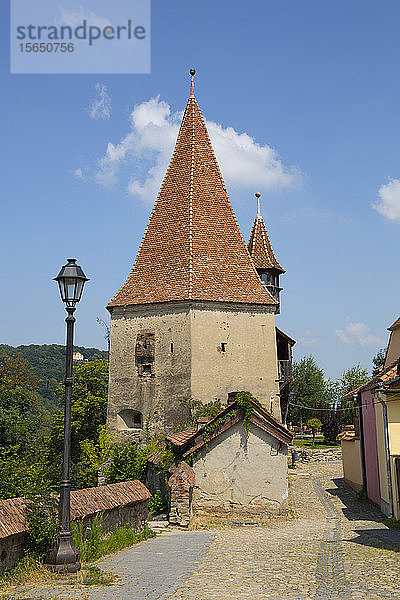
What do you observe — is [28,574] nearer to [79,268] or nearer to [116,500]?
[116,500]

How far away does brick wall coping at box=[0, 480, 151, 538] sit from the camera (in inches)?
324

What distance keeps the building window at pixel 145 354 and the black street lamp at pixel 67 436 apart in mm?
13167

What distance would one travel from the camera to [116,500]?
38.0 feet

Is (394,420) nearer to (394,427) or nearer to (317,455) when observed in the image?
(394,427)

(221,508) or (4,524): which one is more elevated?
(4,524)

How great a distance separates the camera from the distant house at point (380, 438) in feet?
53.1

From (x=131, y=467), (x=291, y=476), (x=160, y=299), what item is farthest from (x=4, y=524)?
(x=291, y=476)

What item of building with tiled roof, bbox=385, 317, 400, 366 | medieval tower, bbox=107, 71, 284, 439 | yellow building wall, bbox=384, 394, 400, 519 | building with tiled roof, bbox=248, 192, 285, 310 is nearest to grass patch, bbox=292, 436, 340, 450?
building with tiled roof, bbox=248, 192, 285, 310

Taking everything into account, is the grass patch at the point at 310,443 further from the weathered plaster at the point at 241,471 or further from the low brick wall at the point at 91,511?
the low brick wall at the point at 91,511

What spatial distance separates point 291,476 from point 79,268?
952 inches

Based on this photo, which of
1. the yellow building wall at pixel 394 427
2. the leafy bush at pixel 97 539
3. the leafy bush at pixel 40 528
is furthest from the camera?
the yellow building wall at pixel 394 427

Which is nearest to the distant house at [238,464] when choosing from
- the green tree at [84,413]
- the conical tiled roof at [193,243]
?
the conical tiled roof at [193,243]

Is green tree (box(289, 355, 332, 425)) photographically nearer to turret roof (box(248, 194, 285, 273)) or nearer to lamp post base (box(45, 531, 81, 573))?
turret roof (box(248, 194, 285, 273))

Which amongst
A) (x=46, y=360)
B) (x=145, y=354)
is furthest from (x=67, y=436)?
(x=46, y=360)
